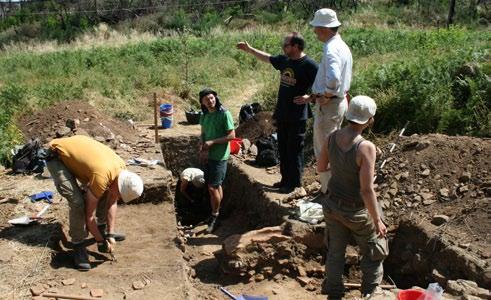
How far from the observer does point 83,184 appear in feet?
17.0

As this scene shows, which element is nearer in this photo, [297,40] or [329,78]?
[329,78]

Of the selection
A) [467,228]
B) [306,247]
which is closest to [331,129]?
[306,247]

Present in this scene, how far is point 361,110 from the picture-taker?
3.86 m

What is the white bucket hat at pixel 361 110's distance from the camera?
3.85 m

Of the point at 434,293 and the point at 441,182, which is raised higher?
the point at 434,293

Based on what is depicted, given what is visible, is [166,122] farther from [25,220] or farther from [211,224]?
[25,220]

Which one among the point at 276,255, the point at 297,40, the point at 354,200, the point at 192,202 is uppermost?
the point at 297,40

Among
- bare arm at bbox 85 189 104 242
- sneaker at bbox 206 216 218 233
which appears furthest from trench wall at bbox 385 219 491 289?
bare arm at bbox 85 189 104 242

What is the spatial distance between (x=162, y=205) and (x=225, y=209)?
1.29 m

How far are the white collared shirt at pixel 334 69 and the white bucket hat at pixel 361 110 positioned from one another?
1284 millimetres

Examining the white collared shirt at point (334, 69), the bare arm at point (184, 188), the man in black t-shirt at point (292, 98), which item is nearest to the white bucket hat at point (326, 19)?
the white collared shirt at point (334, 69)

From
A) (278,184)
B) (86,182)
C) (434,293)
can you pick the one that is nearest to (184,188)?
(278,184)

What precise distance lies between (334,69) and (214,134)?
1.80m

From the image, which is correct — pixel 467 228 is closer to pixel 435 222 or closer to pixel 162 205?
pixel 435 222
